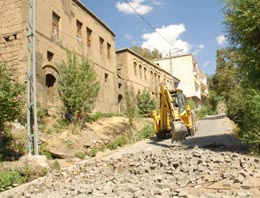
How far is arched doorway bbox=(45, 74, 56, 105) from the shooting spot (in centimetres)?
1867

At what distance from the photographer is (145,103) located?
31.2 metres

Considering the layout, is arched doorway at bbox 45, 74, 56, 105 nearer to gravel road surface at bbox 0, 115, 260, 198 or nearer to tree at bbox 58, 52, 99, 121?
tree at bbox 58, 52, 99, 121

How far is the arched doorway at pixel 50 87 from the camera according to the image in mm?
18672

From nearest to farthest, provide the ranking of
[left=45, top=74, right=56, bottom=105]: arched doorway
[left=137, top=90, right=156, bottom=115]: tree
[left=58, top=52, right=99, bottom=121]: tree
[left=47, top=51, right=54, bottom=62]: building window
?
[left=58, top=52, right=99, bottom=121]: tree
[left=45, top=74, right=56, bottom=105]: arched doorway
[left=47, top=51, right=54, bottom=62]: building window
[left=137, top=90, right=156, bottom=115]: tree

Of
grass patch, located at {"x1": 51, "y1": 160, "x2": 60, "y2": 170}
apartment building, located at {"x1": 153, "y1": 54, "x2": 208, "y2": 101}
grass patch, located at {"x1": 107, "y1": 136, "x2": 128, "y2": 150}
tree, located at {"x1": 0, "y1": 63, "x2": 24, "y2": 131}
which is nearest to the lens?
grass patch, located at {"x1": 51, "y1": 160, "x2": 60, "y2": 170}

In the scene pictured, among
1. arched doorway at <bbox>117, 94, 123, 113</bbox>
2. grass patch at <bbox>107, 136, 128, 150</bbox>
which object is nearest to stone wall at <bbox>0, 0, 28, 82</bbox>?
grass patch at <bbox>107, 136, 128, 150</bbox>

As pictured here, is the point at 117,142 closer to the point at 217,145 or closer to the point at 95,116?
the point at 95,116

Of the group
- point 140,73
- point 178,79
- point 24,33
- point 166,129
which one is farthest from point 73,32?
point 178,79

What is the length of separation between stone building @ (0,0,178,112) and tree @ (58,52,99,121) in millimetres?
586

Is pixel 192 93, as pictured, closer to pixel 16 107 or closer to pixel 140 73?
pixel 140 73

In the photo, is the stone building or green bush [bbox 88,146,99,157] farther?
the stone building

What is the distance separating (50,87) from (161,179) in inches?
506

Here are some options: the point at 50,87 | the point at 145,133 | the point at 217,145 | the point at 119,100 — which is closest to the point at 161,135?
the point at 145,133

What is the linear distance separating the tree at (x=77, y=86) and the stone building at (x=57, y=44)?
A: 1.92 feet
